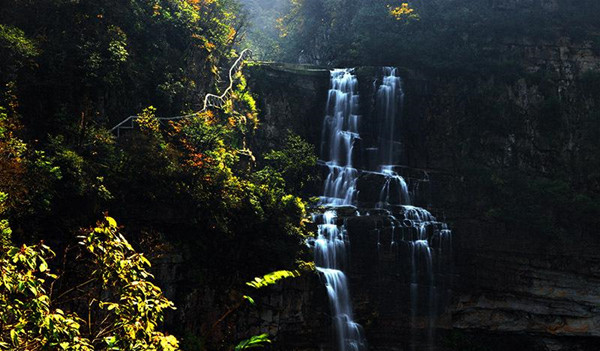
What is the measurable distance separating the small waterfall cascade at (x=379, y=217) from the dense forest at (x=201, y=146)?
1.14 meters

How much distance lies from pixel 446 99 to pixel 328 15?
15.7 meters

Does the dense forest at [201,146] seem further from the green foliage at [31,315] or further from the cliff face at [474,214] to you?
the cliff face at [474,214]

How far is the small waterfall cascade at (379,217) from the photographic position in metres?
20.0

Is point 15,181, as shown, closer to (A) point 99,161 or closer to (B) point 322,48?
(A) point 99,161

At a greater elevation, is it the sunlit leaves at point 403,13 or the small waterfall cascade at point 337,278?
the sunlit leaves at point 403,13

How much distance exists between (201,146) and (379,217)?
7886 mm

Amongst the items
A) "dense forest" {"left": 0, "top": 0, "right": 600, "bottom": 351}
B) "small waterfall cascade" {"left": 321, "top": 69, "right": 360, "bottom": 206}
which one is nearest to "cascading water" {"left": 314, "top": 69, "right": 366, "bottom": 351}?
"small waterfall cascade" {"left": 321, "top": 69, "right": 360, "bottom": 206}

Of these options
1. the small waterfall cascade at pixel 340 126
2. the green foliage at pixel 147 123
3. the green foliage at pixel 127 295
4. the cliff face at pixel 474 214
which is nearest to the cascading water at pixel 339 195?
the small waterfall cascade at pixel 340 126

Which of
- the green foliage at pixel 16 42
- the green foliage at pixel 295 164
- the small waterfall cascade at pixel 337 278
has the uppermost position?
the green foliage at pixel 16 42

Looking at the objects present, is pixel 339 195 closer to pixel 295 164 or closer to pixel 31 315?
pixel 295 164

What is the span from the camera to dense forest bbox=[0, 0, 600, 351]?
44.6ft

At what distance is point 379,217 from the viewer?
21.2 m

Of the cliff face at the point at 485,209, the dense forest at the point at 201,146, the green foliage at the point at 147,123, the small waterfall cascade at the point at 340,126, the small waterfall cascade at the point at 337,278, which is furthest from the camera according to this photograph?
the small waterfall cascade at the point at 340,126

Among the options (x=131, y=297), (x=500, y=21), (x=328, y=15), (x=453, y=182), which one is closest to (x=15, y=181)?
(x=131, y=297)
